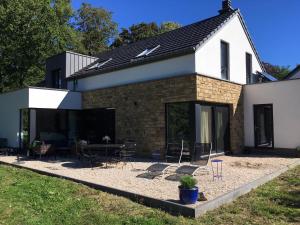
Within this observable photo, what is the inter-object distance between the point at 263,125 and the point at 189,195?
10.5m

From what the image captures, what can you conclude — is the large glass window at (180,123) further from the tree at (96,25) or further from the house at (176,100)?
the tree at (96,25)

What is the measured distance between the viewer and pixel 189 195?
589 cm

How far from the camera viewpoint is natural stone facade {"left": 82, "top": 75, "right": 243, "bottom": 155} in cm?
1238

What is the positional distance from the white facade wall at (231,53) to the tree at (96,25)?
25912 mm

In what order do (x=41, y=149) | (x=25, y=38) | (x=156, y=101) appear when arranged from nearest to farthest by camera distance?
(x=156, y=101)
(x=41, y=149)
(x=25, y=38)

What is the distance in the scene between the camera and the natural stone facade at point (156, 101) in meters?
12.4

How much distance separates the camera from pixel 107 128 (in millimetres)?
15922

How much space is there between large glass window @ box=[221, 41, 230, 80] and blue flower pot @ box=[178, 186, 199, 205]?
924cm

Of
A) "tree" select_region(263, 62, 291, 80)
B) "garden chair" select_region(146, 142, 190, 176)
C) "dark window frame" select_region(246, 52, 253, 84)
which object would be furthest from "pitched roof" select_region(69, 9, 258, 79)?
"tree" select_region(263, 62, 291, 80)

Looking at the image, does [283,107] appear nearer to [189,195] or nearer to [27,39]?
[189,195]

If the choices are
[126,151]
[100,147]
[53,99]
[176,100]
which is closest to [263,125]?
[176,100]

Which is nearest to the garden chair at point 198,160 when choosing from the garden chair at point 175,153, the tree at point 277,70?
the garden chair at point 175,153

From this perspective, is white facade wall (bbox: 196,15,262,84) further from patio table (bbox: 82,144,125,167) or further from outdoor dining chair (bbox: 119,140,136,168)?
patio table (bbox: 82,144,125,167)

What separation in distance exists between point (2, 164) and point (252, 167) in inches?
376
